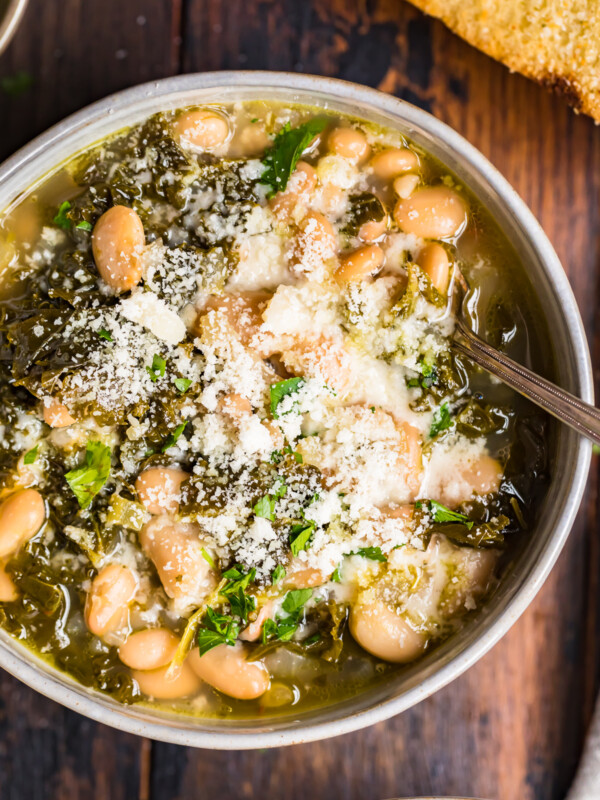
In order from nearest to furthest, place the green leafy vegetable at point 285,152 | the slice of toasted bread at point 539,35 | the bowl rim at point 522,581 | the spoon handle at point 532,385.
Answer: the spoon handle at point 532,385 → the bowl rim at point 522,581 → the green leafy vegetable at point 285,152 → the slice of toasted bread at point 539,35

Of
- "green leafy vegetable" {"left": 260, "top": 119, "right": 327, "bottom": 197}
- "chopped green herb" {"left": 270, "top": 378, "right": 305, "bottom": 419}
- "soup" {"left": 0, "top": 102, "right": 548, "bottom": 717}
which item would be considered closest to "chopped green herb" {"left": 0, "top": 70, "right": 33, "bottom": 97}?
"soup" {"left": 0, "top": 102, "right": 548, "bottom": 717}

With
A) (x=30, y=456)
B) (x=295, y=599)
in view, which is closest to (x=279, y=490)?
(x=295, y=599)

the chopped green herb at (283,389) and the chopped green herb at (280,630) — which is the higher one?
the chopped green herb at (283,389)

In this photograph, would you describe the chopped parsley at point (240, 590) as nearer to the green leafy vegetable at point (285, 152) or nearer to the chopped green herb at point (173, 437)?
the chopped green herb at point (173, 437)

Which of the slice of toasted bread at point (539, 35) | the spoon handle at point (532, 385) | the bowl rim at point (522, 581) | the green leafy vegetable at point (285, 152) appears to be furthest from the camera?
the slice of toasted bread at point (539, 35)

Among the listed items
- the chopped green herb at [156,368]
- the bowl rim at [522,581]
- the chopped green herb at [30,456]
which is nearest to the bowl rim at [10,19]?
the bowl rim at [522,581]

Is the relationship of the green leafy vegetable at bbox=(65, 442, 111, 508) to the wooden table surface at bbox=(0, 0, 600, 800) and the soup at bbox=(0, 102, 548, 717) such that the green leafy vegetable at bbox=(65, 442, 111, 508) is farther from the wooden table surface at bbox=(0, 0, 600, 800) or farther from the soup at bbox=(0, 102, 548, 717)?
the wooden table surface at bbox=(0, 0, 600, 800)

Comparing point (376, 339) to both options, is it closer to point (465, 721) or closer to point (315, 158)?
point (315, 158)

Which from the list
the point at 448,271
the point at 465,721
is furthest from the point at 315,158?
the point at 465,721
